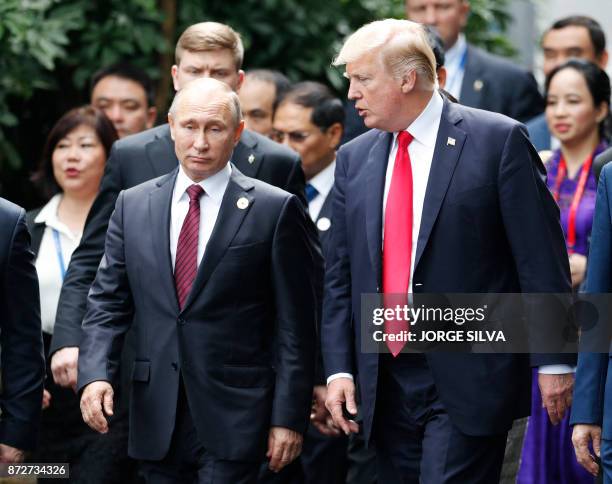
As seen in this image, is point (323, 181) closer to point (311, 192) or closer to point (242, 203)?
point (311, 192)

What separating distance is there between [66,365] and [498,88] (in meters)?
3.56

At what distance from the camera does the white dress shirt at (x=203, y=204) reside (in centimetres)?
590

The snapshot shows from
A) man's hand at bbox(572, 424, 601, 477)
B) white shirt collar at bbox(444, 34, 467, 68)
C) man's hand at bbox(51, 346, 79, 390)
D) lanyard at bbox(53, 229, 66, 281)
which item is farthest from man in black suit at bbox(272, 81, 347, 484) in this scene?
man's hand at bbox(572, 424, 601, 477)

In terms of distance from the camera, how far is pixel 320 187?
25.9 ft

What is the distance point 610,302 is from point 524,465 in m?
2.24

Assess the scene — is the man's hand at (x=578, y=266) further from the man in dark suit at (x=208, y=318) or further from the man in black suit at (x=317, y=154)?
the man in dark suit at (x=208, y=318)

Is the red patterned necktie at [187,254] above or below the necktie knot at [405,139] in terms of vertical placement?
below

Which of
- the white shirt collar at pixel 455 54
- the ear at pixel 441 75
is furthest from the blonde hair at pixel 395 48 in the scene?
the white shirt collar at pixel 455 54

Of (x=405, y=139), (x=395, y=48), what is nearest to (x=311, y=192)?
(x=405, y=139)

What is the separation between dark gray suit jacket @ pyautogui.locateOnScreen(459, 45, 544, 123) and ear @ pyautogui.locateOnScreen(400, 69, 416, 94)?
10.0 feet

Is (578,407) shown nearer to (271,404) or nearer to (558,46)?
(271,404)

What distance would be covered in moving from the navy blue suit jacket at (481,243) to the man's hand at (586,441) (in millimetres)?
344

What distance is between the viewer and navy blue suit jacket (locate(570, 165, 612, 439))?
207 inches

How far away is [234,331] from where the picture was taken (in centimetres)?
581
